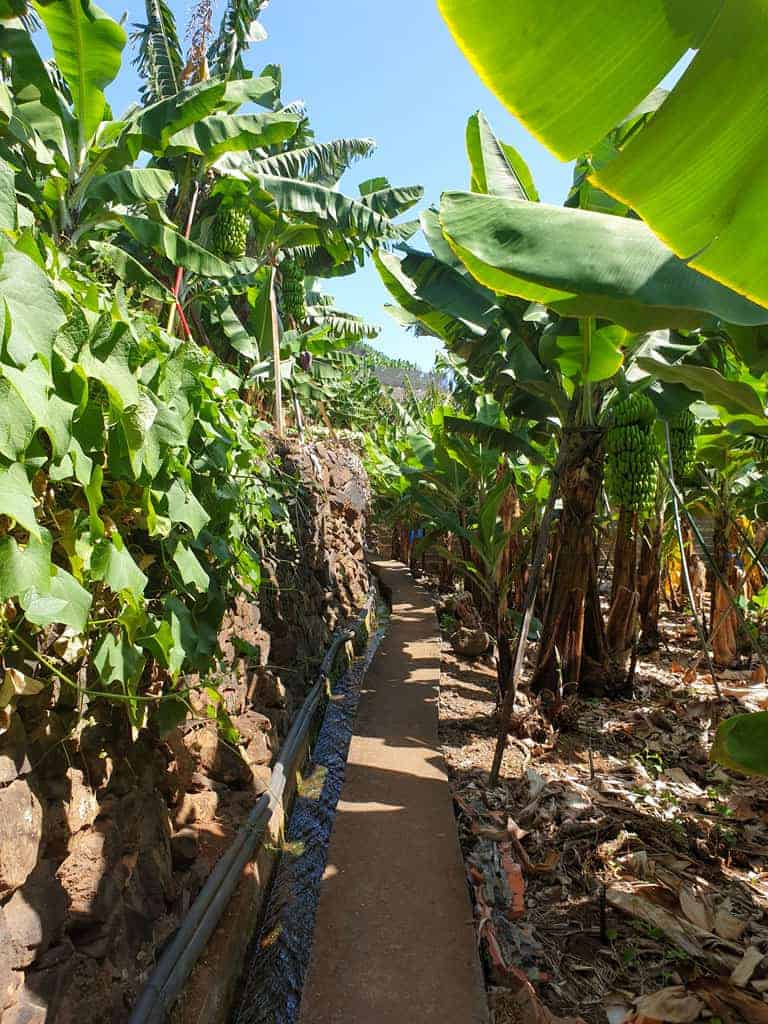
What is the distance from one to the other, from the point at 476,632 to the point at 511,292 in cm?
504

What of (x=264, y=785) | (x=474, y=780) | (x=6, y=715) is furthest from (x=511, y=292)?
(x=474, y=780)

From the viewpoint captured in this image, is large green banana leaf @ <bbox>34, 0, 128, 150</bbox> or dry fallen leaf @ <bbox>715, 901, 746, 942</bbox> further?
large green banana leaf @ <bbox>34, 0, 128, 150</bbox>

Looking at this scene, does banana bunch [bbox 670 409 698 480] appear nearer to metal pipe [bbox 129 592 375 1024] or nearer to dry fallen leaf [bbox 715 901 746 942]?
dry fallen leaf [bbox 715 901 746 942]

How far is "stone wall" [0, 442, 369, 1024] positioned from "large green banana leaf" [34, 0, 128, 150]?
3203 millimetres

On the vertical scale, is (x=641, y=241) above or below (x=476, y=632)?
above

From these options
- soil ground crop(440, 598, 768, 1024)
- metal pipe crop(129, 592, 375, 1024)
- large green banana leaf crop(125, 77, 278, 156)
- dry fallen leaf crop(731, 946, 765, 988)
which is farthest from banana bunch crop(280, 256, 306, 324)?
dry fallen leaf crop(731, 946, 765, 988)

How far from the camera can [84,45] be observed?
3.64 m

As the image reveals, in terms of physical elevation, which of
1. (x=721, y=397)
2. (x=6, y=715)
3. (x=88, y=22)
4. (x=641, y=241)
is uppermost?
(x=88, y=22)

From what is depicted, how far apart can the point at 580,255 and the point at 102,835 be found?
186 centimetres

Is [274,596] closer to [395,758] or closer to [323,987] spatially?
[395,758]

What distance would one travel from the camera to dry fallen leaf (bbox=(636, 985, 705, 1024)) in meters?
1.77

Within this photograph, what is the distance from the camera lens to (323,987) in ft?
6.75

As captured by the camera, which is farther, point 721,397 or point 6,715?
point 721,397

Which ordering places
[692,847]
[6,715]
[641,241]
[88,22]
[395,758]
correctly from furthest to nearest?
[395,758] → [88,22] → [692,847] → [641,241] → [6,715]
